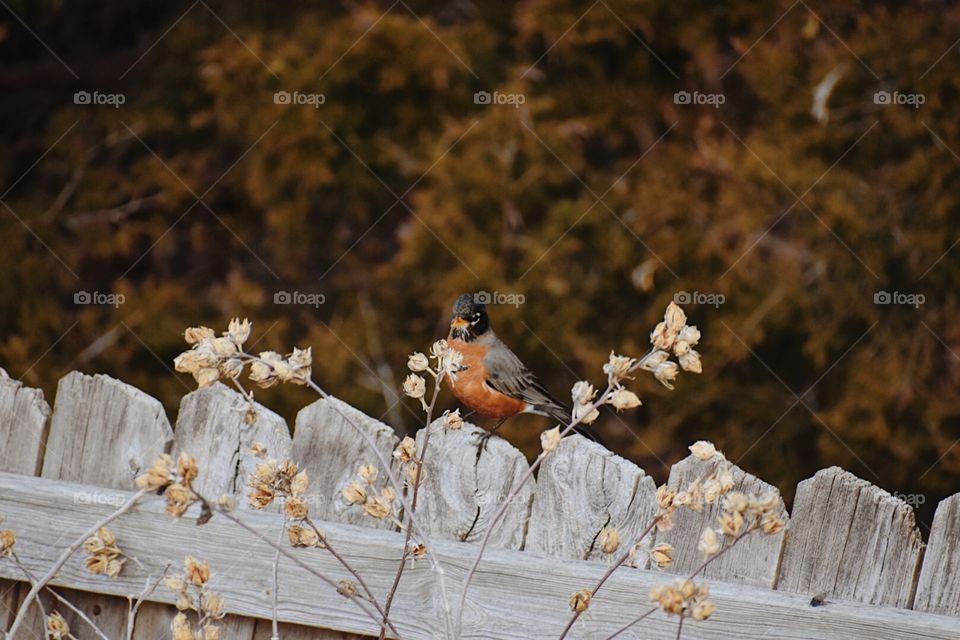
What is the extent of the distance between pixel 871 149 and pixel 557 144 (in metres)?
1.49

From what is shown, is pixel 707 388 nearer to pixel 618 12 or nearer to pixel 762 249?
pixel 762 249

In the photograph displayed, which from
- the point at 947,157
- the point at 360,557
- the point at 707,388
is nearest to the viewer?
the point at 360,557

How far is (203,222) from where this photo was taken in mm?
6156

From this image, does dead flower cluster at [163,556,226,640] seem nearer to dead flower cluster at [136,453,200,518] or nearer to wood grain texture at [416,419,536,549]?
dead flower cluster at [136,453,200,518]

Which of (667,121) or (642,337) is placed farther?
(667,121)

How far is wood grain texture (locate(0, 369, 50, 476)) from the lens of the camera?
102 inches

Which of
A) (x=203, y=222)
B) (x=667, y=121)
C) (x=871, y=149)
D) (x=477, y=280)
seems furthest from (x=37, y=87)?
(x=871, y=149)
